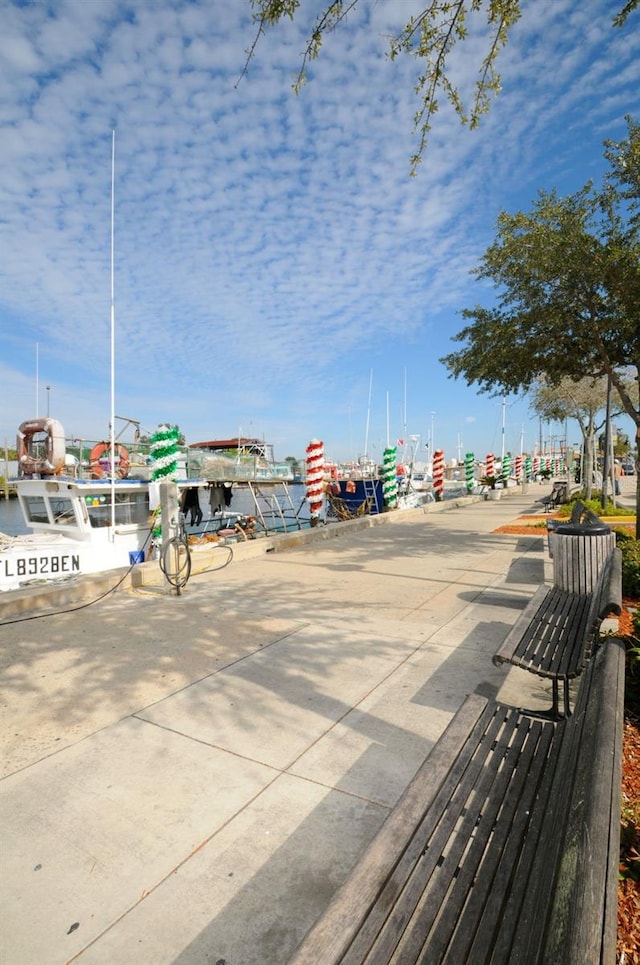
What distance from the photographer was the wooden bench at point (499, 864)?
4.13 feet

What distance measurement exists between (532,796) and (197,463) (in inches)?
589

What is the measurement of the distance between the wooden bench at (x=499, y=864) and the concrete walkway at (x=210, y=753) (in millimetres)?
719

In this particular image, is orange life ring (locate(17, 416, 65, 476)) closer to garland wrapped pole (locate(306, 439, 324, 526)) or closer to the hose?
the hose

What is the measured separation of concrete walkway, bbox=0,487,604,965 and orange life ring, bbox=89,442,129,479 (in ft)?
25.2

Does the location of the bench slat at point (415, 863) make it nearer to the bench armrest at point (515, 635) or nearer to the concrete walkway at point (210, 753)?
the concrete walkway at point (210, 753)

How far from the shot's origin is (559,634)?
13.6 ft

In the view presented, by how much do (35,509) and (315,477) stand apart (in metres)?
7.48

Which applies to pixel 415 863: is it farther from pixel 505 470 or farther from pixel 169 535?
pixel 505 470

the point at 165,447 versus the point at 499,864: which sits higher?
the point at 165,447

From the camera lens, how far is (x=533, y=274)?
9.16 metres

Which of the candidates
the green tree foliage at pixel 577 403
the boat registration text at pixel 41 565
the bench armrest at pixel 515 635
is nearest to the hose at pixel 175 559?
the boat registration text at pixel 41 565

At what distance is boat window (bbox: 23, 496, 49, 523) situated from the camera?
12.9 meters

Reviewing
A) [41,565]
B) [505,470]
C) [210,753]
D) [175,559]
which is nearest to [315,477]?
[41,565]

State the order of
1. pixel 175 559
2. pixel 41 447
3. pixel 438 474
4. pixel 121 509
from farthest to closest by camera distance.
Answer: pixel 438 474
pixel 121 509
pixel 41 447
pixel 175 559
